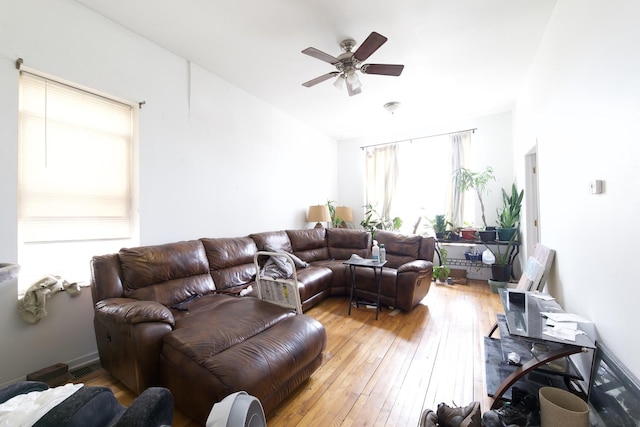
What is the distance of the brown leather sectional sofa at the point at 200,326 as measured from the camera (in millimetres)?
1447

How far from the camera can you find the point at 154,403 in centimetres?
63

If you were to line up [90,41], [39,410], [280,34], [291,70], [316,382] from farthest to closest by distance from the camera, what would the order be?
[291,70] → [280,34] → [90,41] → [316,382] → [39,410]

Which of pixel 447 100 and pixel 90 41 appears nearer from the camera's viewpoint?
pixel 90 41

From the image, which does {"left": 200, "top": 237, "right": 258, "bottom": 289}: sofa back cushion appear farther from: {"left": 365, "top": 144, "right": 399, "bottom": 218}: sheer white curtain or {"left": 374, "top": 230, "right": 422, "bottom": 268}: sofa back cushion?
{"left": 365, "top": 144, "right": 399, "bottom": 218}: sheer white curtain

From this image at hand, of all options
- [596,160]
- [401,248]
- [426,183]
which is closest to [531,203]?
[401,248]

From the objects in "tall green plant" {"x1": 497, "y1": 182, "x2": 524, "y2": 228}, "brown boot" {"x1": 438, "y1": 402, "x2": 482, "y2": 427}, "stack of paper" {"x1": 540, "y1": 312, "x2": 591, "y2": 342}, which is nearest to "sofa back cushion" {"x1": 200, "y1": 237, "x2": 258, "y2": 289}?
"brown boot" {"x1": 438, "y1": 402, "x2": 482, "y2": 427}

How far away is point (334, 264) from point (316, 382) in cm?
198

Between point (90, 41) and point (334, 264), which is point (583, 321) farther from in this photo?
point (90, 41)

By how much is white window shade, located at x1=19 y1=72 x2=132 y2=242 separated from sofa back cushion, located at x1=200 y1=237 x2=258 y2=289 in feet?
2.66

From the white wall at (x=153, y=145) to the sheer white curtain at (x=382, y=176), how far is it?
1977 millimetres

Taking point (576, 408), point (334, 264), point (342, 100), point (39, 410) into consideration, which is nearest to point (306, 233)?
point (334, 264)

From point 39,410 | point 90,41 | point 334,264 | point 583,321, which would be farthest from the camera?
point 334,264

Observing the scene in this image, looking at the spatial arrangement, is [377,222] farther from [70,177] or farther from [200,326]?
[70,177]

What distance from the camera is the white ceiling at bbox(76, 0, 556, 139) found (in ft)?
7.00
